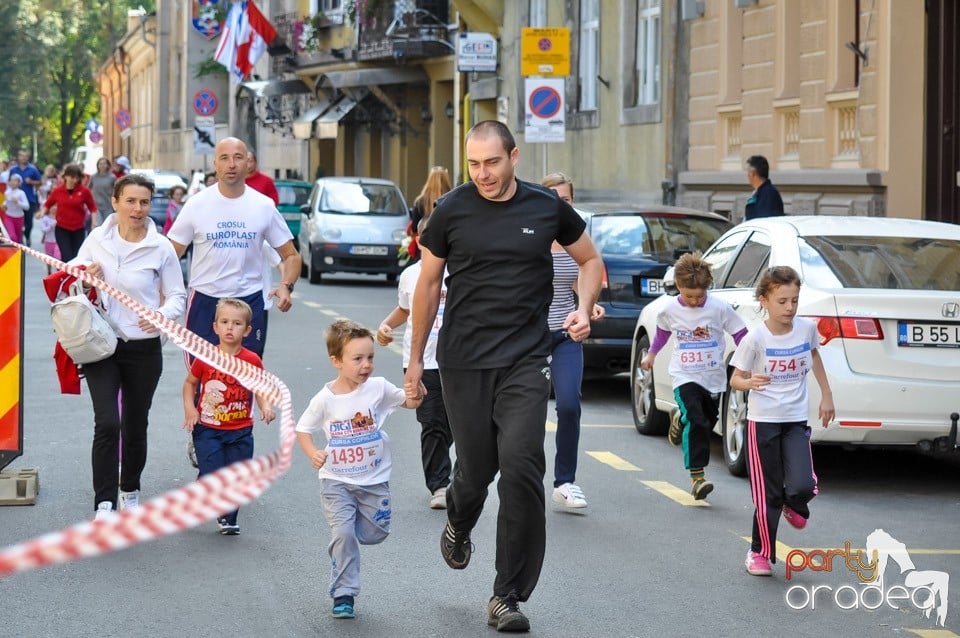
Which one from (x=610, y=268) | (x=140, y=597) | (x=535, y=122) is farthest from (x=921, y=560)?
(x=535, y=122)

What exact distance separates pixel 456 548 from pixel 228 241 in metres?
2.94

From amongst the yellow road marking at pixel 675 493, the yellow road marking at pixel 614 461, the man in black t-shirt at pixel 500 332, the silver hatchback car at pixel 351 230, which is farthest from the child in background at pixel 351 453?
the silver hatchback car at pixel 351 230

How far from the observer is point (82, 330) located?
8219 mm

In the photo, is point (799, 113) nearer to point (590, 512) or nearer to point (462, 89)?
point (590, 512)

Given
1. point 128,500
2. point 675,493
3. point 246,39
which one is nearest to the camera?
point 128,500

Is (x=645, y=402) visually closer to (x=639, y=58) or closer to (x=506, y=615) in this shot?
(x=506, y=615)

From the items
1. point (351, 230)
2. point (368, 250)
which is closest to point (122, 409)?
point (368, 250)

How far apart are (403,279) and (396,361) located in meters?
7.66

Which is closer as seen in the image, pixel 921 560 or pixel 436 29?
pixel 921 560

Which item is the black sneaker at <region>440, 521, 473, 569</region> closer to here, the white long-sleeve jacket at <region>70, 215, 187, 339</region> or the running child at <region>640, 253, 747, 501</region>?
the white long-sleeve jacket at <region>70, 215, 187, 339</region>

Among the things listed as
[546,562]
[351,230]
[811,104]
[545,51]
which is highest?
[545,51]

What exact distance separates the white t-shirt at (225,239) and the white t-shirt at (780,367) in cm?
282

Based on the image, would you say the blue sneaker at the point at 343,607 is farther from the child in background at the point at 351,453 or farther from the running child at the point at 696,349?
the running child at the point at 696,349

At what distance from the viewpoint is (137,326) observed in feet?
28.0
